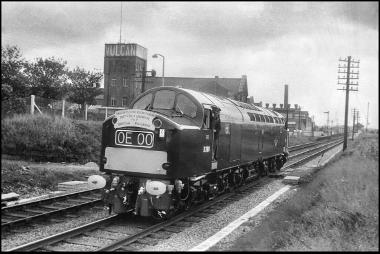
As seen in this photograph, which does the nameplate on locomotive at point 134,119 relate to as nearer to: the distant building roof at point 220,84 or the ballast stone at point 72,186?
the ballast stone at point 72,186

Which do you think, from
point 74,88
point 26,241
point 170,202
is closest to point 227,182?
point 170,202

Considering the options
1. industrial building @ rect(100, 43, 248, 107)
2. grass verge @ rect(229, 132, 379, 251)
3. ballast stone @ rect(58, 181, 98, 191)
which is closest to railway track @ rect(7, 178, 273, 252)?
grass verge @ rect(229, 132, 379, 251)

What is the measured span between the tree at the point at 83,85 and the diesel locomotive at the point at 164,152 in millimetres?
26461

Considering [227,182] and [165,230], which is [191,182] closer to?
[165,230]

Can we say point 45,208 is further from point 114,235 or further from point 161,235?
point 161,235

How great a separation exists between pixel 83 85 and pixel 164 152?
30.6m

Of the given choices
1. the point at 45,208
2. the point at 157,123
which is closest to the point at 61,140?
the point at 45,208

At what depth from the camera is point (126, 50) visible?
59.0 meters

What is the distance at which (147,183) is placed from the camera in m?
9.61

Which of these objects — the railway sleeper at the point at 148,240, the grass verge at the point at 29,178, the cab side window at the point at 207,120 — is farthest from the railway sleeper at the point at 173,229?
the grass verge at the point at 29,178

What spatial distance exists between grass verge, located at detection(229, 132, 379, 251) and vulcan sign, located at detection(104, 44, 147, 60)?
161ft

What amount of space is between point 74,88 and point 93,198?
85.8 ft

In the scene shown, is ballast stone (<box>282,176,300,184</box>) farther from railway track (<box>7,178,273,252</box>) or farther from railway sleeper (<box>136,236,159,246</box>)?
railway sleeper (<box>136,236,159,246</box>)

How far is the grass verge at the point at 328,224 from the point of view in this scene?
7836 mm
